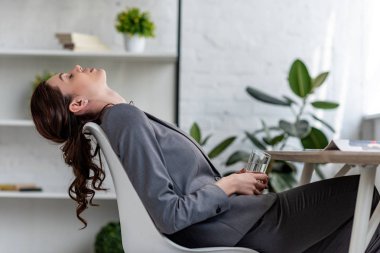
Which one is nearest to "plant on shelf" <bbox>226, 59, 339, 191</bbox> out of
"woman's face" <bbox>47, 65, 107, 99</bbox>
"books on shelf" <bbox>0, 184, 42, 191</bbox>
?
"books on shelf" <bbox>0, 184, 42, 191</bbox>

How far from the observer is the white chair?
1565 millimetres

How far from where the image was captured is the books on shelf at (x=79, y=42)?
3566mm

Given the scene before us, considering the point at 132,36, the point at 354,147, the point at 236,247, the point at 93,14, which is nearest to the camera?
the point at 354,147

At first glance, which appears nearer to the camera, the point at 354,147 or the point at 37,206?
the point at 354,147

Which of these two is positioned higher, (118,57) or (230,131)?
(118,57)

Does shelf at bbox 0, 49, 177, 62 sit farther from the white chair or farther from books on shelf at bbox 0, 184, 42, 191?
the white chair

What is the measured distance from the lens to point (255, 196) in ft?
5.61

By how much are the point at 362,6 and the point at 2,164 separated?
7.33 ft

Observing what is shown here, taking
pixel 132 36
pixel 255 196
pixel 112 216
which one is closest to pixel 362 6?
pixel 132 36

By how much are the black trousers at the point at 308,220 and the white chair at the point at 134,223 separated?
0.07m

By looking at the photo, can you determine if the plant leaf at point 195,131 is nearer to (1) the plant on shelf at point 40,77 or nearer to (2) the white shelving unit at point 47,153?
(2) the white shelving unit at point 47,153

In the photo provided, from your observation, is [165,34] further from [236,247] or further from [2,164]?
[236,247]

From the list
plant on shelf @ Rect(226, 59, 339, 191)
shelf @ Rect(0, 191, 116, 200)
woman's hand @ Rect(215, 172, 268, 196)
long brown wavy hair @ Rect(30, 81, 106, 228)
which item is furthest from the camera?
shelf @ Rect(0, 191, 116, 200)

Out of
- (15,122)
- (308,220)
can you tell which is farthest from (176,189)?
(15,122)
